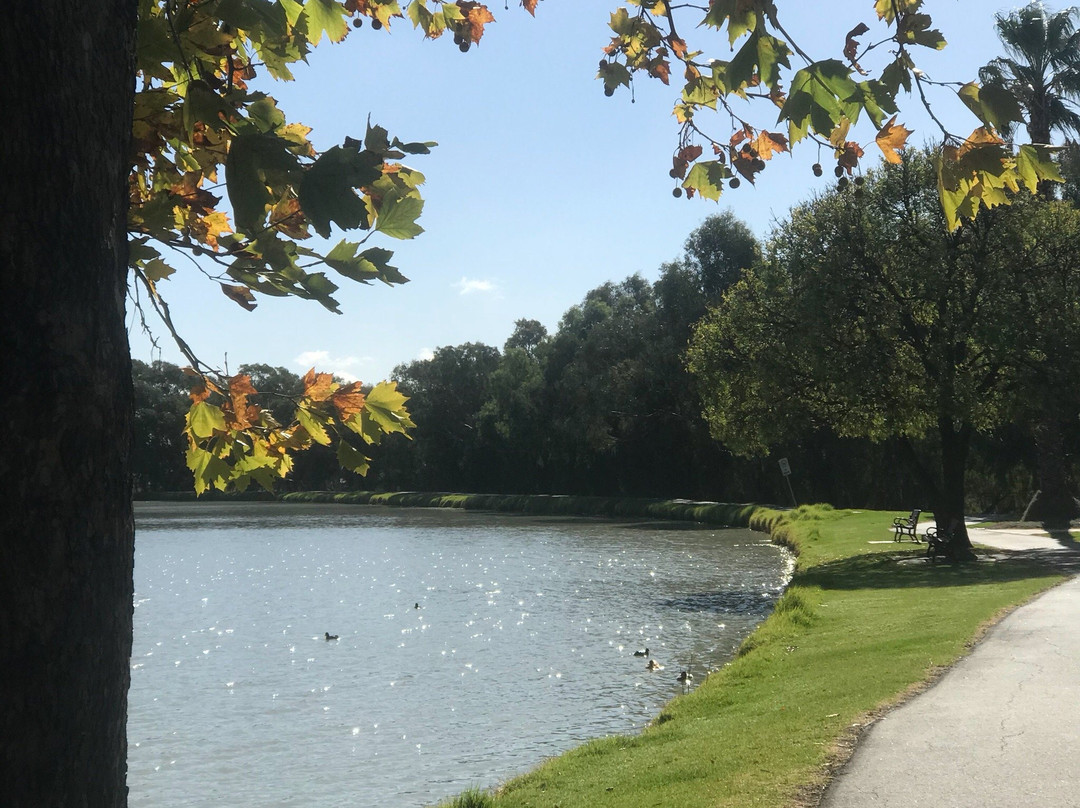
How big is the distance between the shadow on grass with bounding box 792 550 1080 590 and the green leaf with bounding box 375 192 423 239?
1819 centimetres

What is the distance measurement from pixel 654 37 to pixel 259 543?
45.0 m

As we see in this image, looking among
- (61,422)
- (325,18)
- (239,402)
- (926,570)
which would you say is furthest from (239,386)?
(926,570)

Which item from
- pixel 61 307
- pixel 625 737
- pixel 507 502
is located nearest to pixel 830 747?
pixel 625 737

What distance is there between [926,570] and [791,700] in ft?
42.7

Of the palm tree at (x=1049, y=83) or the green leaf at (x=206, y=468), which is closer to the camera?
the green leaf at (x=206, y=468)

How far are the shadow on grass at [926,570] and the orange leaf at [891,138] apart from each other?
1671 cm

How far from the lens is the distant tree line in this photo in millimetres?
25047

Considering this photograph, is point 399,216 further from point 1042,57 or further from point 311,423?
point 1042,57

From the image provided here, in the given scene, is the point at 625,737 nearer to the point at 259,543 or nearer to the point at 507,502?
the point at 259,543

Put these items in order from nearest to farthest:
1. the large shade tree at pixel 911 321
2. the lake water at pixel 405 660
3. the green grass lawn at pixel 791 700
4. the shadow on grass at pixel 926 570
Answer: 1. the green grass lawn at pixel 791 700
2. the lake water at pixel 405 660
3. the shadow on grass at pixel 926 570
4. the large shade tree at pixel 911 321

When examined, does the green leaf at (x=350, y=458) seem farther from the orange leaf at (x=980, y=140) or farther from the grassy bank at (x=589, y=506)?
the grassy bank at (x=589, y=506)

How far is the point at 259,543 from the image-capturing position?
1859 inches

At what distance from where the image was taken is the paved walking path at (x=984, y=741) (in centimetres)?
646

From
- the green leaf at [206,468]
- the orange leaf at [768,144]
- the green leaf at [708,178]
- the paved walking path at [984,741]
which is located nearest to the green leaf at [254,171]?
the green leaf at [206,468]
